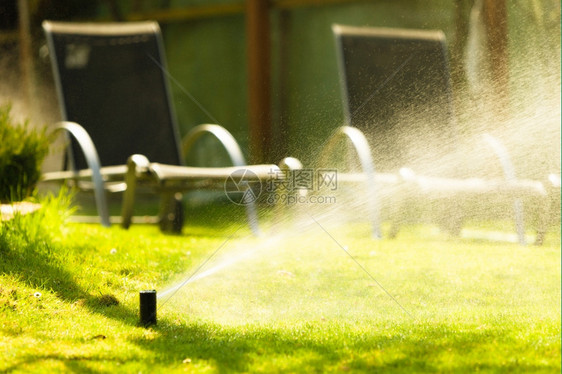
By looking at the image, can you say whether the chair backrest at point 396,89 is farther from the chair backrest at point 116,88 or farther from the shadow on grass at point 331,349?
the shadow on grass at point 331,349

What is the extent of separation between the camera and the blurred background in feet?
15.3

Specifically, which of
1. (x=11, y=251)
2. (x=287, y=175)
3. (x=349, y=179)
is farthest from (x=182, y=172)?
(x=11, y=251)

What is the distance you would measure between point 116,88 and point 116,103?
112 mm

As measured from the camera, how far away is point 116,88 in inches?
203

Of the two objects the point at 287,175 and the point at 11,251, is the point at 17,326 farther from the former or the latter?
the point at 287,175

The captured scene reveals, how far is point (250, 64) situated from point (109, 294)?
4.19 metres

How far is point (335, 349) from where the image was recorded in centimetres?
233

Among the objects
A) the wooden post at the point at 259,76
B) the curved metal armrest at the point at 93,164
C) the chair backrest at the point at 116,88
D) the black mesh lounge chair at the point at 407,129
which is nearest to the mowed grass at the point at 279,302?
the curved metal armrest at the point at 93,164

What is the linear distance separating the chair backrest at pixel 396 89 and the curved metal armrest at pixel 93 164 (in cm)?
155

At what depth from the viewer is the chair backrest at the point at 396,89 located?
4.74 m

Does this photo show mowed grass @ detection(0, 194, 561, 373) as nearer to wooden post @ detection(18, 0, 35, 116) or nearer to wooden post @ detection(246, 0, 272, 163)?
wooden post @ detection(246, 0, 272, 163)

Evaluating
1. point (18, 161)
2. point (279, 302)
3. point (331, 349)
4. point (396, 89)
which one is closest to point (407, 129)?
point (396, 89)

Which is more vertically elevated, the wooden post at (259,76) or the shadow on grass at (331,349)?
the wooden post at (259,76)

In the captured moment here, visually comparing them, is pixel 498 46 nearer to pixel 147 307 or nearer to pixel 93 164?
pixel 93 164
